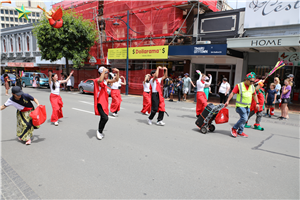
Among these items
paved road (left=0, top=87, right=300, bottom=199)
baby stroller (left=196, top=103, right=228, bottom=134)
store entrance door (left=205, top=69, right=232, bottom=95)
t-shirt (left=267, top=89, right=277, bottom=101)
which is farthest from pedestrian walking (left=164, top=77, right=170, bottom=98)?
baby stroller (left=196, top=103, right=228, bottom=134)

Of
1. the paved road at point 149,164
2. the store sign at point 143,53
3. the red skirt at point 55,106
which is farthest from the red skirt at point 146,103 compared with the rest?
the store sign at point 143,53

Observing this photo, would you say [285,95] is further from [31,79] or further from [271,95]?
[31,79]

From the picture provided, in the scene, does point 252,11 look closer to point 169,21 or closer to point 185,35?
point 185,35

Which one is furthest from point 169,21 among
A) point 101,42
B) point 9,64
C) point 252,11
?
point 9,64

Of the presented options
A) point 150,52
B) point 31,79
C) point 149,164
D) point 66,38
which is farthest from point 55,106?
point 31,79

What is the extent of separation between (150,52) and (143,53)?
2.34 feet

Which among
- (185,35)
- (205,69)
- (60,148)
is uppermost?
(185,35)

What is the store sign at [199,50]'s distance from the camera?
12.7 meters

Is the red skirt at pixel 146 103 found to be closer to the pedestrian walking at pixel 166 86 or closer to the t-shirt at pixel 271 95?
the t-shirt at pixel 271 95

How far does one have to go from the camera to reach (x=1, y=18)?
296ft

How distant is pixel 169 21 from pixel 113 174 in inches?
584

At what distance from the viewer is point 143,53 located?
17.0m

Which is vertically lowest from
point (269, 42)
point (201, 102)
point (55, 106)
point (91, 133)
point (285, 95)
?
point (91, 133)

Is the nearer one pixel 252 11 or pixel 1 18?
pixel 252 11
